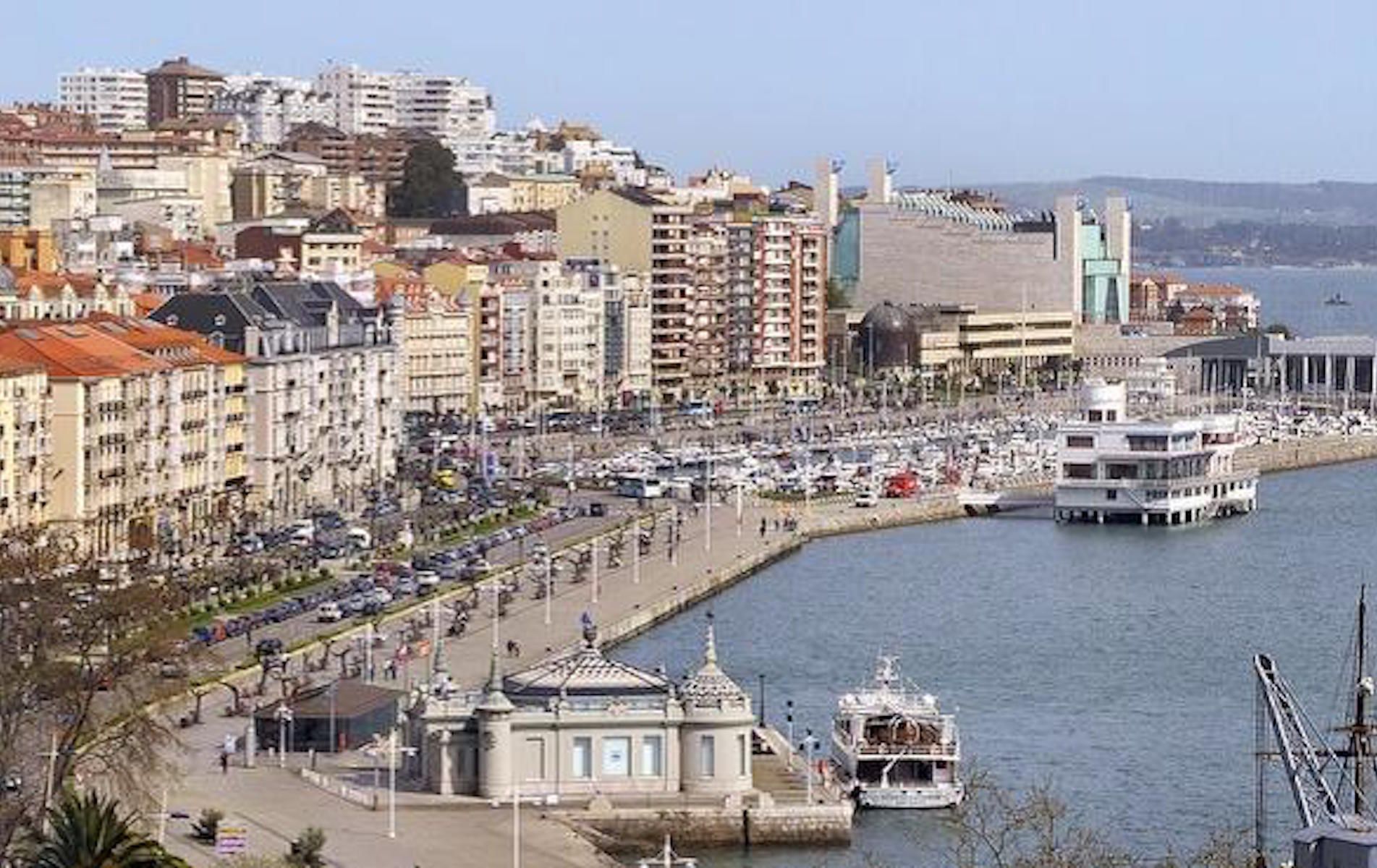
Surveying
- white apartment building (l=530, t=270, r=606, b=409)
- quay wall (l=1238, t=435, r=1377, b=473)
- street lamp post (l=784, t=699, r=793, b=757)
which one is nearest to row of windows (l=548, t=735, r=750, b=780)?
street lamp post (l=784, t=699, r=793, b=757)

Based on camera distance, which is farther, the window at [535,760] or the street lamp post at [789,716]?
the street lamp post at [789,716]

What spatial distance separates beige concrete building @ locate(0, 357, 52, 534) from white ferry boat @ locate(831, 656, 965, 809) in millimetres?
13238

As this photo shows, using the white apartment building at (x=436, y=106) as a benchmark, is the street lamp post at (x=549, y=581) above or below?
below

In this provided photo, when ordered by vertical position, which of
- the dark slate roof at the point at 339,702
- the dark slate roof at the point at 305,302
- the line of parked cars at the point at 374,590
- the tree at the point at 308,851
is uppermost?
the dark slate roof at the point at 305,302

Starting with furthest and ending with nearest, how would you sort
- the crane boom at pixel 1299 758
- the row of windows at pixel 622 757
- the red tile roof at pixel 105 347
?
1. the red tile roof at pixel 105 347
2. the row of windows at pixel 622 757
3. the crane boom at pixel 1299 758

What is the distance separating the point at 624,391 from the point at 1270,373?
56.3ft

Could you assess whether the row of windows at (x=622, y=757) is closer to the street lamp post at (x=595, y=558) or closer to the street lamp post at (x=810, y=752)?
the street lamp post at (x=810, y=752)

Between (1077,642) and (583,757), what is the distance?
1232 centimetres

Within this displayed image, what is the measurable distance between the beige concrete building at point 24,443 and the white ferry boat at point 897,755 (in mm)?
13238

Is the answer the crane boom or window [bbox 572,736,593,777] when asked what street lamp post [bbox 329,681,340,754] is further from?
the crane boom

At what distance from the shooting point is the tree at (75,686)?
73.1 feet

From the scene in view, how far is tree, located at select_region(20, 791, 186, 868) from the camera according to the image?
1972 cm

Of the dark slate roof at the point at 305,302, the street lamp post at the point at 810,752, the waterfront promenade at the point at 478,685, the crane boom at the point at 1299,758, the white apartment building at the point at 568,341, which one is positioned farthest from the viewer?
the white apartment building at the point at 568,341

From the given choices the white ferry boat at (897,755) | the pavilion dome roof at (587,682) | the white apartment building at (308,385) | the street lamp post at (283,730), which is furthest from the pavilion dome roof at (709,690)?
the white apartment building at (308,385)
